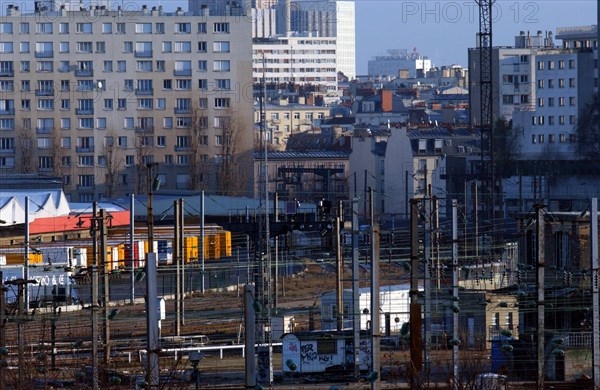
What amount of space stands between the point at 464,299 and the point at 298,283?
7156 millimetres

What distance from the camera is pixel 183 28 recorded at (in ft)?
131

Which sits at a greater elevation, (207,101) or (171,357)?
(207,101)

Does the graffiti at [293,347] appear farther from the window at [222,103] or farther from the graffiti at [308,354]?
the window at [222,103]

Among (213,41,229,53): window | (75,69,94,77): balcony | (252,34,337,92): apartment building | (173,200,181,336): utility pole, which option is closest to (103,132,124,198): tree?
(75,69,94,77): balcony

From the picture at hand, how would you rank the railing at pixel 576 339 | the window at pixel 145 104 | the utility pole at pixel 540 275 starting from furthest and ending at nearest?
the window at pixel 145 104 < the railing at pixel 576 339 < the utility pole at pixel 540 275

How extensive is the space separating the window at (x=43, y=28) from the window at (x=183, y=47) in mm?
→ 3149

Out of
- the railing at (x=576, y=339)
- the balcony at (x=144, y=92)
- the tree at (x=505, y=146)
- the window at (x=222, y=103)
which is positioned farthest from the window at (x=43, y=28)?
the railing at (x=576, y=339)

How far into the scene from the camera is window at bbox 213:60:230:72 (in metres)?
39.6

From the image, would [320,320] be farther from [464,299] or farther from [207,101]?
[207,101]

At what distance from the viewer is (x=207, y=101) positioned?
39.7 metres

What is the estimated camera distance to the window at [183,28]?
39.8 meters

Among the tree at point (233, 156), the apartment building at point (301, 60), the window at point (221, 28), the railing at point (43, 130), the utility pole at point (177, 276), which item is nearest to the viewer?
the utility pole at point (177, 276)

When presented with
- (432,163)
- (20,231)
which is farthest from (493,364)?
(432,163)

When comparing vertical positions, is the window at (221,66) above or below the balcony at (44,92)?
above
